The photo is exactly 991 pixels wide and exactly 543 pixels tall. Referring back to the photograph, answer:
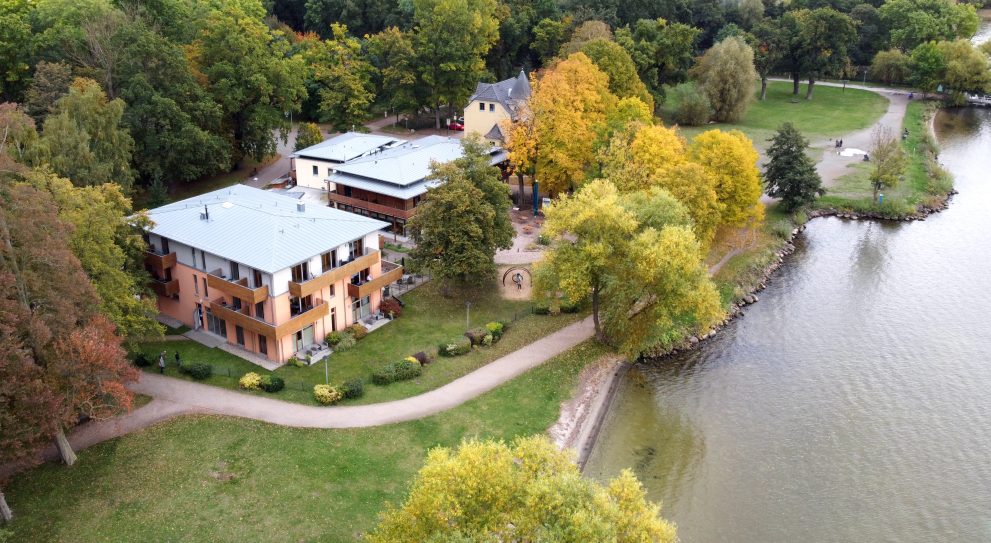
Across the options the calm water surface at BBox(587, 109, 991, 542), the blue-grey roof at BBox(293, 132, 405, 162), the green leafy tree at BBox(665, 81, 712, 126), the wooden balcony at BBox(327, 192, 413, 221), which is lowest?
the calm water surface at BBox(587, 109, 991, 542)

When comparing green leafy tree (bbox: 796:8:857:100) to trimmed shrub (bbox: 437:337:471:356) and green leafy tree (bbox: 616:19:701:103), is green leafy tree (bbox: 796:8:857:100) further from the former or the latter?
trimmed shrub (bbox: 437:337:471:356)

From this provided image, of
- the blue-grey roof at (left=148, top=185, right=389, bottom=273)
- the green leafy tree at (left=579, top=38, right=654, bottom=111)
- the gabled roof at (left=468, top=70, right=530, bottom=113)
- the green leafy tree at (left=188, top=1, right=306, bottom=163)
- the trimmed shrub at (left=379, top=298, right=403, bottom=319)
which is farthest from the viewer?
the green leafy tree at (left=579, top=38, right=654, bottom=111)

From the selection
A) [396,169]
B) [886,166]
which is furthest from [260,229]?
[886,166]

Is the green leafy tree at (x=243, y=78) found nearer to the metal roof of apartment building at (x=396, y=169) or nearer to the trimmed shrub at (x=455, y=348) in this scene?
the metal roof of apartment building at (x=396, y=169)

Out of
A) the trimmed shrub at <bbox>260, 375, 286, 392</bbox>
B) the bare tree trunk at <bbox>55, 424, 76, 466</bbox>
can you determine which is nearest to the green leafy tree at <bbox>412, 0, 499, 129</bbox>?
the trimmed shrub at <bbox>260, 375, 286, 392</bbox>

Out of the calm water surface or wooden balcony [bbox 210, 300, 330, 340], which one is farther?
wooden balcony [bbox 210, 300, 330, 340]

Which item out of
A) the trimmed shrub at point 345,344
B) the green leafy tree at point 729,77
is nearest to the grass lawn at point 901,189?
the green leafy tree at point 729,77

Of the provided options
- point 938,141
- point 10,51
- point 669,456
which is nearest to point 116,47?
point 10,51
